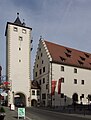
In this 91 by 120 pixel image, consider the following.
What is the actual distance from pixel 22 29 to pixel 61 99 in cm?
2199

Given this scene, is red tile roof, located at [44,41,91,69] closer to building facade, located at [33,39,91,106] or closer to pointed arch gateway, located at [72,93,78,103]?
building facade, located at [33,39,91,106]

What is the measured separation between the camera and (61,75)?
253 ft

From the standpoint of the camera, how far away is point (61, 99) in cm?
7538

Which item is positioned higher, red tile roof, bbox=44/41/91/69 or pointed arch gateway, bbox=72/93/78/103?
red tile roof, bbox=44/41/91/69

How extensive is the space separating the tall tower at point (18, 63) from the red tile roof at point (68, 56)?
6976 mm

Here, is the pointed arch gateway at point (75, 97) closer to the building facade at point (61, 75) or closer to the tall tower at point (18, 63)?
the building facade at point (61, 75)

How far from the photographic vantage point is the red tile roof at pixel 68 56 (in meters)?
79.4

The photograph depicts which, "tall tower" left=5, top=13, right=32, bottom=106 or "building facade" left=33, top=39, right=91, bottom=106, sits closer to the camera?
"tall tower" left=5, top=13, right=32, bottom=106

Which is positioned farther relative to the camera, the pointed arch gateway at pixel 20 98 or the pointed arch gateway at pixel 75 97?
the pointed arch gateway at pixel 75 97

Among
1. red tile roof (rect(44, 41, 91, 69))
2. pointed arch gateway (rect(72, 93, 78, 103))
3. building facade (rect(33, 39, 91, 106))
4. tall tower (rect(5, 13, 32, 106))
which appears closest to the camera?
tall tower (rect(5, 13, 32, 106))

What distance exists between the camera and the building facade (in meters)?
75.1

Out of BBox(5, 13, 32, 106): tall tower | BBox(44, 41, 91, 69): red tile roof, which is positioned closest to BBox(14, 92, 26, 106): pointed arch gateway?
BBox(5, 13, 32, 106): tall tower

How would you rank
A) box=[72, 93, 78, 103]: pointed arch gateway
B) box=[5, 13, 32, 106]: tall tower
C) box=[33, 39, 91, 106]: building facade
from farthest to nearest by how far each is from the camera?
1. box=[72, 93, 78, 103]: pointed arch gateway
2. box=[33, 39, 91, 106]: building facade
3. box=[5, 13, 32, 106]: tall tower

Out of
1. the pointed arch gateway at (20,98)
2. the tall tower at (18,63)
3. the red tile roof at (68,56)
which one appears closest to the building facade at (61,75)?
the red tile roof at (68,56)
